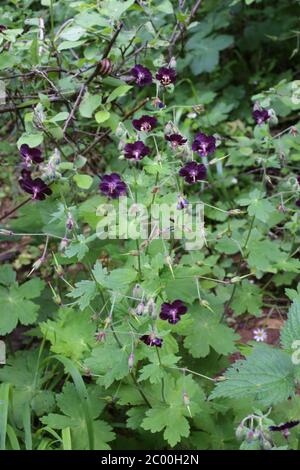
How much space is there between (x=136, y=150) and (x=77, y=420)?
92 centimetres

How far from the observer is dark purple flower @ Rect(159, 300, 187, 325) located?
176 centimetres

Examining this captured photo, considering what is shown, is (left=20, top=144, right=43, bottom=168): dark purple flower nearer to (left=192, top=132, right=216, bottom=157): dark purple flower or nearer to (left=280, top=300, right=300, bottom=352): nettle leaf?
(left=192, top=132, right=216, bottom=157): dark purple flower

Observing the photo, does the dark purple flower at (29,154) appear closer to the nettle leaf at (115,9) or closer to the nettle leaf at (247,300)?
the nettle leaf at (115,9)

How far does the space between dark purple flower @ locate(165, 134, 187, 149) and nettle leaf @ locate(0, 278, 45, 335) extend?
0.85 metres

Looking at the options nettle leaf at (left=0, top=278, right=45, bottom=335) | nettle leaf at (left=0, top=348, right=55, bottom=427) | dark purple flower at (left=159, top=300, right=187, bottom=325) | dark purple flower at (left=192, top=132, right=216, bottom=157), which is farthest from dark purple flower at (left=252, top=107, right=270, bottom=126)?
nettle leaf at (left=0, top=348, right=55, bottom=427)

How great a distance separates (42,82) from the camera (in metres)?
2.57

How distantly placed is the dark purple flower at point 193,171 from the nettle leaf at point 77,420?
0.80 meters

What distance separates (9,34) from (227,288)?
4.41 ft

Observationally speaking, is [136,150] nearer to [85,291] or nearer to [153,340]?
[85,291]

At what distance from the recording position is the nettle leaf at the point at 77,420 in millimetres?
1872

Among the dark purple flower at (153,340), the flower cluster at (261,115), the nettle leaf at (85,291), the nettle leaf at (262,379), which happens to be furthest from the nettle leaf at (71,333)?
the flower cluster at (261,115)

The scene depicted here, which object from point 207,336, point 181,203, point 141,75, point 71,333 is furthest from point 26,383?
point 141,75

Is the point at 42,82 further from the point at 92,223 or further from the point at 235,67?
the point at 235,67

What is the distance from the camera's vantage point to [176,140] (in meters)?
1.84
